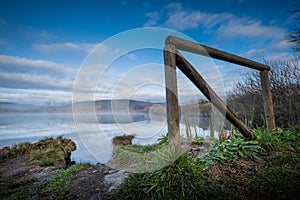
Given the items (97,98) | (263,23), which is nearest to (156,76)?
(97,98)

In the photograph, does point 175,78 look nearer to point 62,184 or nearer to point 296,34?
point 62,184

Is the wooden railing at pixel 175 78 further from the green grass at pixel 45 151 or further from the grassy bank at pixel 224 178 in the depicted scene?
the green grass at pixel 45 151

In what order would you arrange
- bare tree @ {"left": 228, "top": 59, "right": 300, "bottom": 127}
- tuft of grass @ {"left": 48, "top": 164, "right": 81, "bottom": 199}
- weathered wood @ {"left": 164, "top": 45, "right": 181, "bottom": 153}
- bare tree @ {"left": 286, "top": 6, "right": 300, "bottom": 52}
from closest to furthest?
weathered wood @ {"left": 164, "top": 45, "right": 181, "bottom": 153} → tuft of grass @ {"left": 48, "top": 164, "right": 81, "bottom": 199} → bare tree @ {"left": 286, "top": 6, "right": 300, "bottom": 52} → bare tree @ {"left": 228, "top": 59, "right": 300, "bottom": 127}

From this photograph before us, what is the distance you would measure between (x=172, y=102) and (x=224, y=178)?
106cm

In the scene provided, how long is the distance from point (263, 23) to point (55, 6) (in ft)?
20.7

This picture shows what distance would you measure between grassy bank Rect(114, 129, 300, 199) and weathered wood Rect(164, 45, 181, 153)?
199 millimetres

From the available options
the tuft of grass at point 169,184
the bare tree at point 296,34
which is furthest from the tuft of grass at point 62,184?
the bare tree at point 296,34

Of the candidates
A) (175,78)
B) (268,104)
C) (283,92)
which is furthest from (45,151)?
(283,92)

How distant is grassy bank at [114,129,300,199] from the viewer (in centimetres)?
152

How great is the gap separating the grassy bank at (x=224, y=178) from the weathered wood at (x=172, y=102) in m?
0.20

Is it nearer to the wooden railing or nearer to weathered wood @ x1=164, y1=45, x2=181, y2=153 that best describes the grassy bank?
weathered wood @ x1=164, y1=45, x2=181, y2=153

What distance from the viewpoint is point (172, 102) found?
1802mm

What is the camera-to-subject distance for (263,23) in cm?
507

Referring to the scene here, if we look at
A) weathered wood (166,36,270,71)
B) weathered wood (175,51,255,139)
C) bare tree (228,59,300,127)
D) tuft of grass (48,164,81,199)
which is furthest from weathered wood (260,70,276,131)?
tuft of grass (48,164,81,199)
